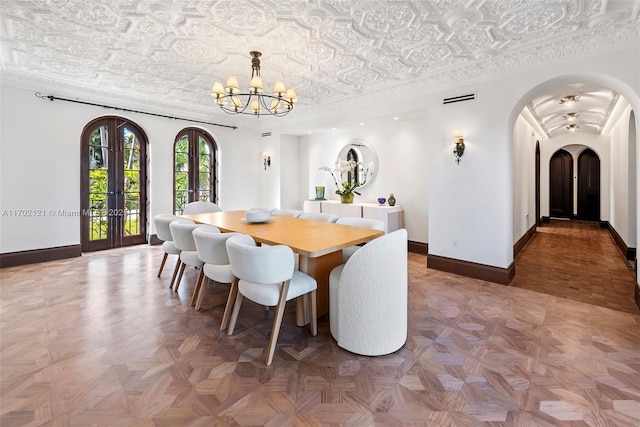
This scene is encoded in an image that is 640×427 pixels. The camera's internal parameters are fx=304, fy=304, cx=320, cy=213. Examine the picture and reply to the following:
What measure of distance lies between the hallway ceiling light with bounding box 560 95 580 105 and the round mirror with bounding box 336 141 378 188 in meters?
3.25

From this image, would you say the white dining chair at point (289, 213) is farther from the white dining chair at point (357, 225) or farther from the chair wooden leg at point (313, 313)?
the chair wooden leg at point (313, 313)

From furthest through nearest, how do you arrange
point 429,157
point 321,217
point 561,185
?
point 561,185 → point 429,157 → point 321,217

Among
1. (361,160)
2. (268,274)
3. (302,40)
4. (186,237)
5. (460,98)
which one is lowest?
(268,274)

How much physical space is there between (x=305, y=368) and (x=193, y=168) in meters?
5.46

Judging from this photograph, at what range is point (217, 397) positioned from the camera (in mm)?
1766

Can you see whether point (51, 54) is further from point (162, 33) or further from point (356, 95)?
point (356, 95)

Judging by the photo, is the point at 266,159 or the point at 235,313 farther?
the point at 266,159

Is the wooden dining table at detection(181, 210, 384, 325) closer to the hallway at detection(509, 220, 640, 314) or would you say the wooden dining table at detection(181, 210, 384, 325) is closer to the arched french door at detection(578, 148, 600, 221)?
the hallway at detection(509, 220, 640, 314)

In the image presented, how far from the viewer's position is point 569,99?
5164 mm

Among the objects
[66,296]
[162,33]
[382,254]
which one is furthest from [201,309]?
[162,33]

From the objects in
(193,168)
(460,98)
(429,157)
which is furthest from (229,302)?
(193,168)

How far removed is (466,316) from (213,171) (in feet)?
18.9

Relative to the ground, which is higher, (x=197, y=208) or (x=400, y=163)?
(x=400, y=163)

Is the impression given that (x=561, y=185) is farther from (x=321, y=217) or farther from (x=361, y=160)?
(x=321, y=217)
